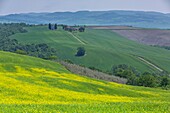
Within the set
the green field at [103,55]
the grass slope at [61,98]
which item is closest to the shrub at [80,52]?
the green field at [103,55]

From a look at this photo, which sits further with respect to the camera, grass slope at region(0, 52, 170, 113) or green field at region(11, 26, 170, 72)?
green field at region(11, 26, 170, 72)

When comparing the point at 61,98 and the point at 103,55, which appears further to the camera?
the point at 103,55

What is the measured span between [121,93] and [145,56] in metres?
118

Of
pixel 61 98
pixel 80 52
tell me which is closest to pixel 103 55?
pixel 80 52

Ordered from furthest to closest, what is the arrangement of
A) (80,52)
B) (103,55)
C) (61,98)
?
(103,55), (80,52), (61,98)

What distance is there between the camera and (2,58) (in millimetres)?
70688

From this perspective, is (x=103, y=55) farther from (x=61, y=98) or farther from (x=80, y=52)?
(x=61, y=98)

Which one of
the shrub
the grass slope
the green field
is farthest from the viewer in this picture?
the shrub

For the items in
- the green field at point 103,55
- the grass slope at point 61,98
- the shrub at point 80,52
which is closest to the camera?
the grass slope at point 61,98

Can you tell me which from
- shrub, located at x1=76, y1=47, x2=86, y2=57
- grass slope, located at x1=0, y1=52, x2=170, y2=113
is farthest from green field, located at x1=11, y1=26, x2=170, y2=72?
grass slope, located at x1=0, y1=52, x2=170, y2=113

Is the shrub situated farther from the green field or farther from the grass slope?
the grass slope

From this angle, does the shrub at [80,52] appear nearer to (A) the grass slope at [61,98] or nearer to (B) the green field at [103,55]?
(B) the green field at [103,55]

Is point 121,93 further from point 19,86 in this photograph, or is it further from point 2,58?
point 2,58

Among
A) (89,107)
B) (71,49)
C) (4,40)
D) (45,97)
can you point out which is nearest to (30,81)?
(45,97)
